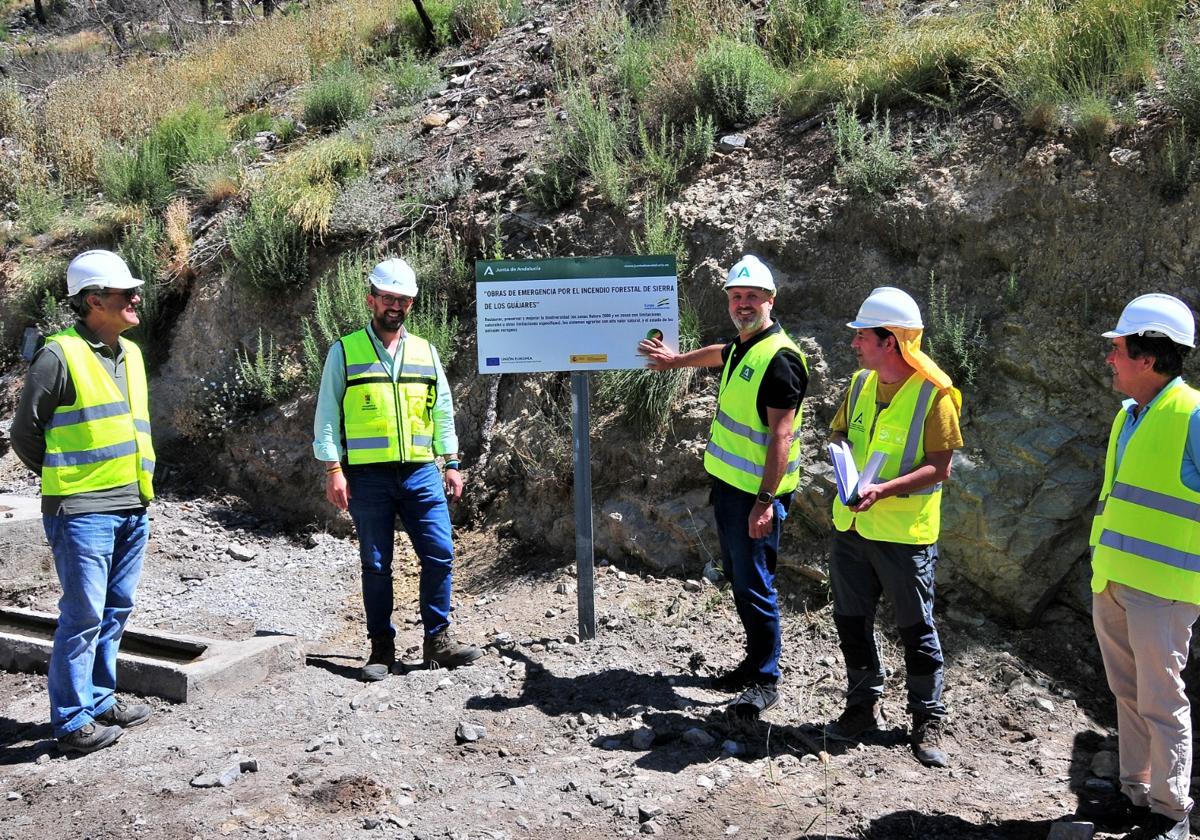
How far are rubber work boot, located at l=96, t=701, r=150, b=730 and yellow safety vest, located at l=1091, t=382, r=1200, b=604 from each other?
166 inches

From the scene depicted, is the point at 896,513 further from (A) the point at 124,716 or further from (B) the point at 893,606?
(A) the point at 124,716

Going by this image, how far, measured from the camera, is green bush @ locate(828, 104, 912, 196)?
661 cm

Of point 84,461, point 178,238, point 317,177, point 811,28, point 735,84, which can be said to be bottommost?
point 84,461

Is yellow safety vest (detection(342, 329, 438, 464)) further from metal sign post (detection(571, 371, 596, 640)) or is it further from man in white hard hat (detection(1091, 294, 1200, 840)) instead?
man in white hard hat (detection(1091, 294, 1200, 840))

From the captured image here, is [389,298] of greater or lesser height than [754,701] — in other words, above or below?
above

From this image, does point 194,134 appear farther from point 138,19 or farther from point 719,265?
point 138,19

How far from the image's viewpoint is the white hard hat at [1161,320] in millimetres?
3471

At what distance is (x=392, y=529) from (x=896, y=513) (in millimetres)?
2523

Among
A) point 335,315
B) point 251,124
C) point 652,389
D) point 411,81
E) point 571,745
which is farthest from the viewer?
point 251,124

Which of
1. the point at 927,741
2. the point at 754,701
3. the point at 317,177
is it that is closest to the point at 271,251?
the point at 317,177

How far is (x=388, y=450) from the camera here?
510cm

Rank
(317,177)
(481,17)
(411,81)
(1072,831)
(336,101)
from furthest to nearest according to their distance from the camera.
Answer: (481,17) → (411,81) → (336,101) → (317,177) → (1072,831)

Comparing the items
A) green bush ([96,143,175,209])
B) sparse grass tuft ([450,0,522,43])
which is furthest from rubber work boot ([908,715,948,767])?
sparse grass tuft ([450,0,522,43])

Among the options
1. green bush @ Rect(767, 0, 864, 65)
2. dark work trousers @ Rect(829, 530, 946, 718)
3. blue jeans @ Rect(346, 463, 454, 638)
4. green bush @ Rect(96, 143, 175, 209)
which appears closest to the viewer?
dark work trousers @ Rect(829, 530, 946, 718)
